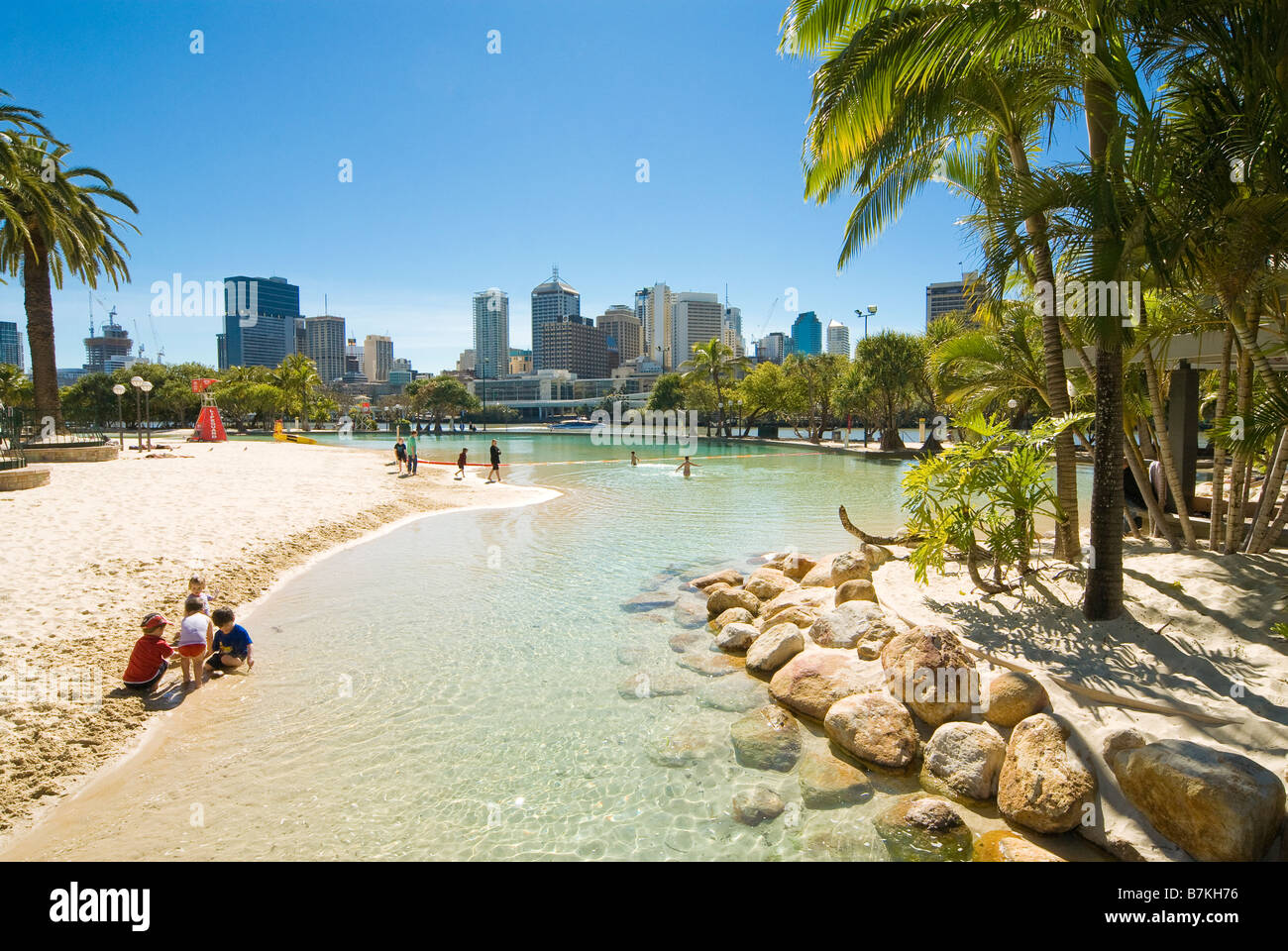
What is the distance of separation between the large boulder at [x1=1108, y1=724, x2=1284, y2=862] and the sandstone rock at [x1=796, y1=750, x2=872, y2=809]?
189 centimetres

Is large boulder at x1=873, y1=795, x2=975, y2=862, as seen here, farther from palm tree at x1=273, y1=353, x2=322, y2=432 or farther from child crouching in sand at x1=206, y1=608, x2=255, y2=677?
palm tree at x1=273, y1=353, x2=322, y2=432

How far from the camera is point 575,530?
57.6 ft

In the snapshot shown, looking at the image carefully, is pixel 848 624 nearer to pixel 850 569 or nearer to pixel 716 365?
pixel 850 569

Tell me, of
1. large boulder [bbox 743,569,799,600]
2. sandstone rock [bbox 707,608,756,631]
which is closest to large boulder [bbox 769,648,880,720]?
sandstone rock [bbox 707,608,756,631]

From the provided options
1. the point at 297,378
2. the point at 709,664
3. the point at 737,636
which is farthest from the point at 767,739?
the point at 297,378

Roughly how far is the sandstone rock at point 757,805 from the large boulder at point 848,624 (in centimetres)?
274

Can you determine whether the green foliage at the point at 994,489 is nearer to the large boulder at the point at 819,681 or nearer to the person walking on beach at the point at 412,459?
the large boulder at the point at 819,681

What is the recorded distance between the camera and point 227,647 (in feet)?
25.5

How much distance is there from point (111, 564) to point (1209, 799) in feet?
42.8

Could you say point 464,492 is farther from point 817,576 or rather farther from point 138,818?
point 138,818

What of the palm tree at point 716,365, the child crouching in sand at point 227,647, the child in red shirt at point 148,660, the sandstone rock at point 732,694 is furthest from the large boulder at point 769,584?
the palm tree at point 716,365

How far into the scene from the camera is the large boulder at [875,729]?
5641 mm

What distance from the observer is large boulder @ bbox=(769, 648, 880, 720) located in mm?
6656

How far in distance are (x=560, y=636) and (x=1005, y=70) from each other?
29.2ft
